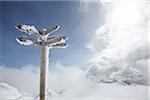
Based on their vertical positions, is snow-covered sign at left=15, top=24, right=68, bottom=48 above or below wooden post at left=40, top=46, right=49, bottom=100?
above

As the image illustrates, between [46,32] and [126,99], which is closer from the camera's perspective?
[46,32]

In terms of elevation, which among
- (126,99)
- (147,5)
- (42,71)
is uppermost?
(147,5)

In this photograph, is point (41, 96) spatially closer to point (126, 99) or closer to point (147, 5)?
point (147, 5)

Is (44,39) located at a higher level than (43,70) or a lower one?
higher

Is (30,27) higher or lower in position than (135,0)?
lower

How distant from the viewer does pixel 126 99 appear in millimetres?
3523

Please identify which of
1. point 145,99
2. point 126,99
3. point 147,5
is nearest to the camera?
point 147,5

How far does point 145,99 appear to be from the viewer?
10.4 ft

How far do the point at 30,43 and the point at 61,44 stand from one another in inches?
7.9

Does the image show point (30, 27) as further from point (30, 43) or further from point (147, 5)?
point (147, 5)

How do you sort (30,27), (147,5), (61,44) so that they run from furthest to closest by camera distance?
(147,5) < (61,44) < (30,27)

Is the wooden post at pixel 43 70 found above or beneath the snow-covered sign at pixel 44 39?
beneath

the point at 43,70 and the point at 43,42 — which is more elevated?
the point at 43,42

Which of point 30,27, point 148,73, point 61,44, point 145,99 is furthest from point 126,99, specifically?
point 30,27
